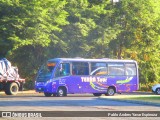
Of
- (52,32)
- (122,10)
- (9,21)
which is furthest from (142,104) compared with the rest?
(122,10)

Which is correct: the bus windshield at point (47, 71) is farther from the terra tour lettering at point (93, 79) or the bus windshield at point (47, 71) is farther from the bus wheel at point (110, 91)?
the bus wheel at point (110, 91)

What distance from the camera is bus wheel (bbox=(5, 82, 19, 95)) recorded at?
3600 cm

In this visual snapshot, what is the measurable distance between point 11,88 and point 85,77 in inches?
249

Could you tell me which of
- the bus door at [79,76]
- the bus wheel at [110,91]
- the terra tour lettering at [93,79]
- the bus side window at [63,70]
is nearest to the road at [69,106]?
the bus side window at [63,70]

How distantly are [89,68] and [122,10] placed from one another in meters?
19.0

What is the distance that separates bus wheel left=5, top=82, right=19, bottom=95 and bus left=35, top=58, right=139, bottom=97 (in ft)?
10.4

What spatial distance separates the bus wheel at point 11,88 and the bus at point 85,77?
3174 millimetres

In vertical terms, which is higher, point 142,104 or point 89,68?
point 89,68

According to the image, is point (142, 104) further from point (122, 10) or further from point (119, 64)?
point (122, 10)

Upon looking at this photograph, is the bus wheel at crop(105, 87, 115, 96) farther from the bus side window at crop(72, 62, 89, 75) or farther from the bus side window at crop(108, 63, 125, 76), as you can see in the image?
the bus side window at crop(72, 62, 89, 75)

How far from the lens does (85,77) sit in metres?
34.7

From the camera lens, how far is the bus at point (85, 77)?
3294 cm

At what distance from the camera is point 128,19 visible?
52344 millimetres

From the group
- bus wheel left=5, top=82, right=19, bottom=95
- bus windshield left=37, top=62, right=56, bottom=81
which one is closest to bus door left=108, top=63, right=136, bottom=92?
bus windshield left=37, top=62, right=56, bottom=81
